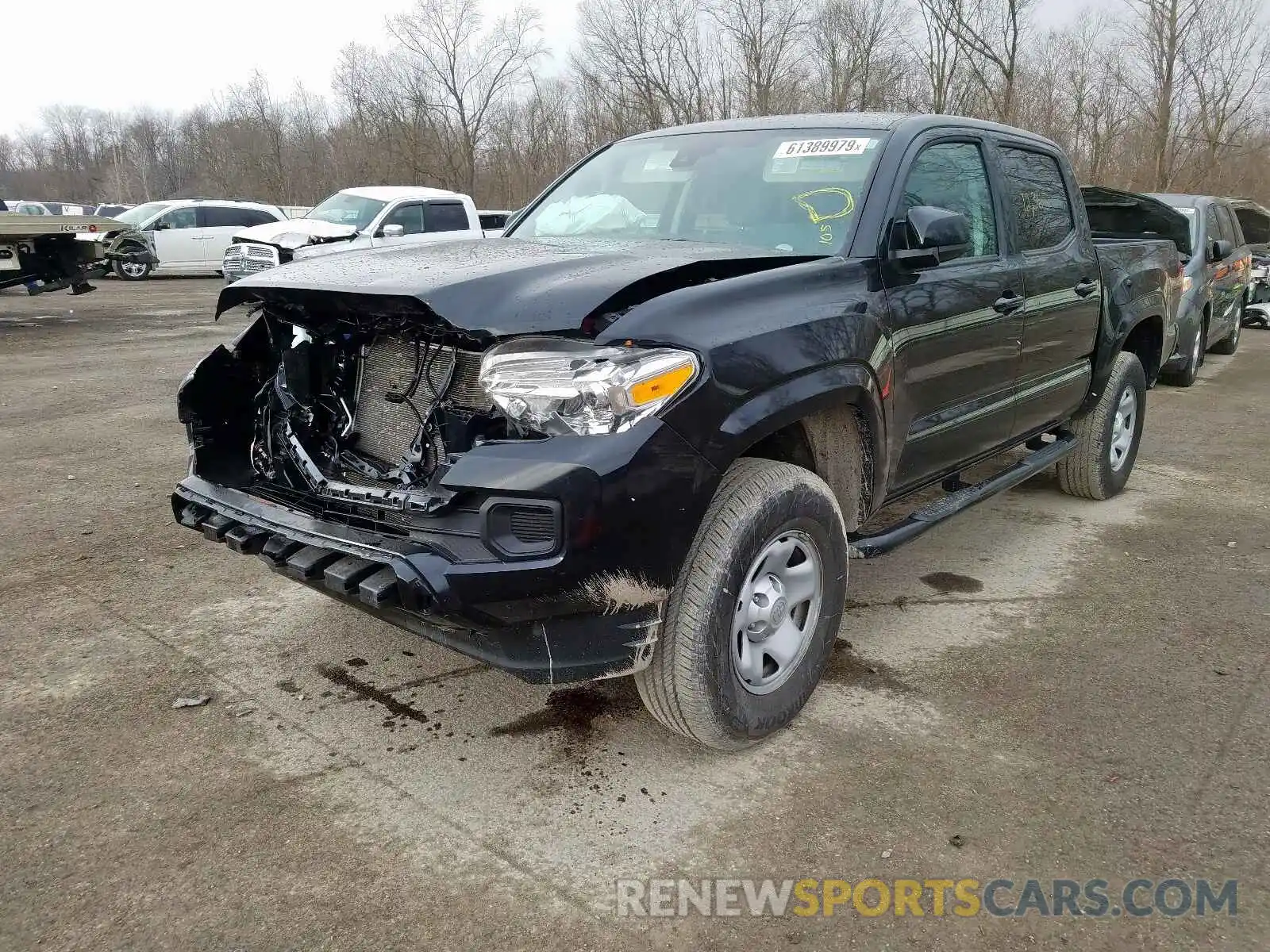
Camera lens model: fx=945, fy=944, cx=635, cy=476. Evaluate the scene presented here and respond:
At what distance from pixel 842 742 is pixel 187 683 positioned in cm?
221

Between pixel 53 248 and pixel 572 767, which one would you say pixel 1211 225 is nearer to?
pixel 572 767

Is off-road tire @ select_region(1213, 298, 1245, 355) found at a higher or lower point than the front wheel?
lower

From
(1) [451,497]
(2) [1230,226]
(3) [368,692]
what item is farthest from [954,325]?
(2) [1230,226]

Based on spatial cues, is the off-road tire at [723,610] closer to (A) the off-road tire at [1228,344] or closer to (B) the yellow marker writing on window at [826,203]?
(B) the yellow marker writing on window at [826,203]

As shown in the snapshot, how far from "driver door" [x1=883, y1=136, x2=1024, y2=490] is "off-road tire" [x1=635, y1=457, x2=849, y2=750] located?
728mm

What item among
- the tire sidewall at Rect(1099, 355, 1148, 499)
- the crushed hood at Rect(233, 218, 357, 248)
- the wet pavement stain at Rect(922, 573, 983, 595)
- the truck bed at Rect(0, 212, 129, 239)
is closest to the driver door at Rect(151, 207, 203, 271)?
the crushed hood at Rect(233, 218, 357, 248)

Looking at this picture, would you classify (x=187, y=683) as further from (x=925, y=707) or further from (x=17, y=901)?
(x=925, y=707)

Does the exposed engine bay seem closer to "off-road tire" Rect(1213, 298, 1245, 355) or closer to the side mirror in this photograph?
the side mirror

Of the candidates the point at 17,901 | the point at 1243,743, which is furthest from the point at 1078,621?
the point at 17,901

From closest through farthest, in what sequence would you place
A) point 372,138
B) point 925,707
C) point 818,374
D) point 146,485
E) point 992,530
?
1. point 818,374
2. point 925,707
3. point 992,530
4. point 146,485
5. point 372,138

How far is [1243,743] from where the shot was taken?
294 cm

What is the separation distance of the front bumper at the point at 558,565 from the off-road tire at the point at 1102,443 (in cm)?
359

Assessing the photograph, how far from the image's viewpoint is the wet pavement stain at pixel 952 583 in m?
4.21

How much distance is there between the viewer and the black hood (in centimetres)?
245
